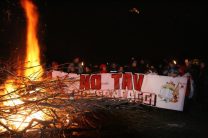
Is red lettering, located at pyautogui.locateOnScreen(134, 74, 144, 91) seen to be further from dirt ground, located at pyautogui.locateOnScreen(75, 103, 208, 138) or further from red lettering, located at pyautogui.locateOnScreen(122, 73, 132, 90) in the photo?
dirt ground, located at pyautogui.locateOnScreen(75, 103, 208, 138)

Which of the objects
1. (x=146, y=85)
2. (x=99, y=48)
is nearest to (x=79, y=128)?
(x=146, y=85)

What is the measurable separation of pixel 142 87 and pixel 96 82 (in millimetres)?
1821

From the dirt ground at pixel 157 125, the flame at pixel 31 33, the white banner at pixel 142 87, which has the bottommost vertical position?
the dirt ground at pixel 157 125

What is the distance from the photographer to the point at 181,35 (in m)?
27.2

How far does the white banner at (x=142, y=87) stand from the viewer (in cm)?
1253

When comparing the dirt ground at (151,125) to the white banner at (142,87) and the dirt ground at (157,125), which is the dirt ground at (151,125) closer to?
the dirt ground at (157,125)

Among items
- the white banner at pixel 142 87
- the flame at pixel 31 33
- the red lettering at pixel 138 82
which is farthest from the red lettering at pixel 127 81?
the flame at pixel 31 33

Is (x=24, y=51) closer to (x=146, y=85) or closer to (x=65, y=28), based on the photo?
(x=146, y=85)

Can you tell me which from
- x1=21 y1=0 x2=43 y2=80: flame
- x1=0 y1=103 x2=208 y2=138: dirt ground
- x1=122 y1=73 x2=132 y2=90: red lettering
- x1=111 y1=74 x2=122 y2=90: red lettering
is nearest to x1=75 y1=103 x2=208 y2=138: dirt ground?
x1=0 y1=103 x2=208 y2=138: dirt ground

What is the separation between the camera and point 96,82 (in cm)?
1344

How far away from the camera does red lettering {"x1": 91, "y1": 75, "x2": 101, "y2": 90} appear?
13.2 metres

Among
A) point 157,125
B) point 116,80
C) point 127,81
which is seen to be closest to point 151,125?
point 157,125

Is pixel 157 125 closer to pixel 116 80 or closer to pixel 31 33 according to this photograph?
pixel 116 80

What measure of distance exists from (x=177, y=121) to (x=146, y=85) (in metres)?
2.73
